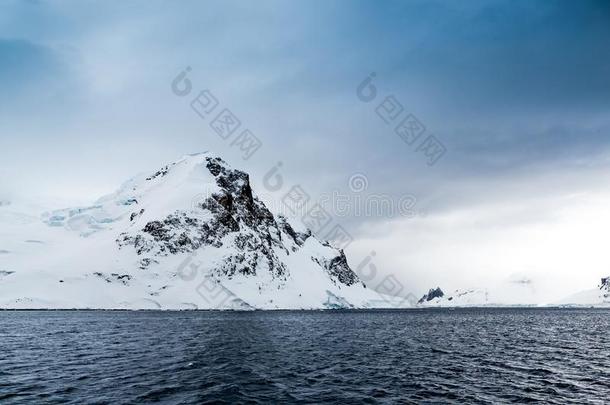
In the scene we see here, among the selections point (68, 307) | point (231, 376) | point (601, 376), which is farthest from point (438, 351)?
point (68, 307)

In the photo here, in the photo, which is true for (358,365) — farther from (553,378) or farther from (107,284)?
(107,284)

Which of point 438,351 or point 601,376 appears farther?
point 438,351

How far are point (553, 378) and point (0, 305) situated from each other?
185771 mm

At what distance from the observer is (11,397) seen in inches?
992

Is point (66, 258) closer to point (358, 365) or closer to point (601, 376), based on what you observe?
point (358, 365)

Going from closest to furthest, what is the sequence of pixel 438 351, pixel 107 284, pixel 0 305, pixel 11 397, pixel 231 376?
pixel 11 397, pixel 231 376, pixel 438 351, pixel 0 305, pixel 107 284

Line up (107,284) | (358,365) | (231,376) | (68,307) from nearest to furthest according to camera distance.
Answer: (231,376) → (358,365) → (68,307) → (107,284)

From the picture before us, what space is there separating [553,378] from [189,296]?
183061 mm

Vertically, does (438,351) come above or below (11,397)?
above

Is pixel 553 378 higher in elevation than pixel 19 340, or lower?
higher

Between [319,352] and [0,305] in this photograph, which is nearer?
[319,352]

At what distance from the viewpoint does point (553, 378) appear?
3559cm

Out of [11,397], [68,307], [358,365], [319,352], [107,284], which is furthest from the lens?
[107,284]

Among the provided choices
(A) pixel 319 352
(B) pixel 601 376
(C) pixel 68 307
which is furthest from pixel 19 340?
(C) pixel 68 307
